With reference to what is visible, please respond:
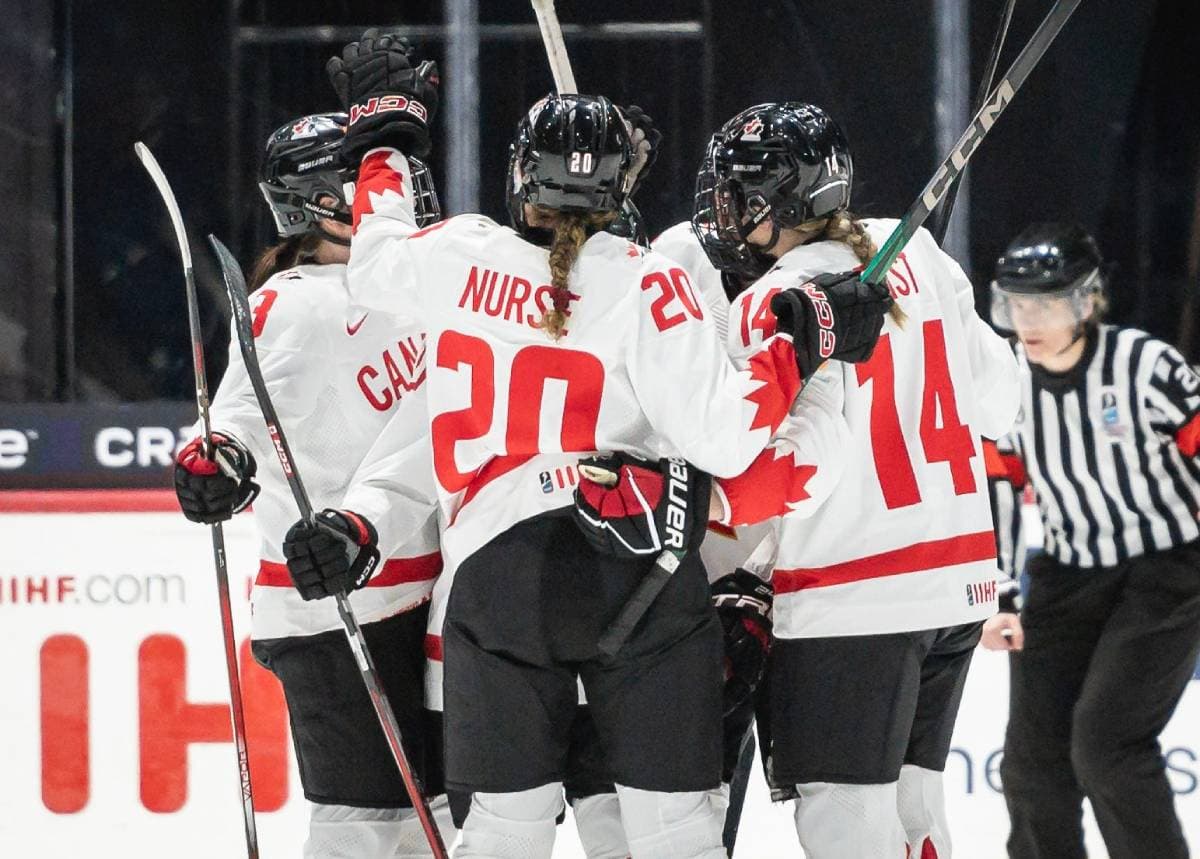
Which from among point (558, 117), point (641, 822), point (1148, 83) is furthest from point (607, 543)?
point (1148, 83)

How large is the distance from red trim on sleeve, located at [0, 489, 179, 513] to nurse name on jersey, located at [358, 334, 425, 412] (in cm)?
110

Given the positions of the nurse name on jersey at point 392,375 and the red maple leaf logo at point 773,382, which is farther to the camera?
the nurse name on jersey at point 392,375

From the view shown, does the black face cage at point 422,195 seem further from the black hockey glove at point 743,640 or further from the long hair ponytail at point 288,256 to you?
the black hockey glove at point 743,640

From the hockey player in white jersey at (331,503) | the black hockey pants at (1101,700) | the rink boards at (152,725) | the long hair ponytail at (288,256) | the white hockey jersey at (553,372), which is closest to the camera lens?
the white hockey jersey at (553,372)

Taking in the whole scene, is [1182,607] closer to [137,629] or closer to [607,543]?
[607,543]

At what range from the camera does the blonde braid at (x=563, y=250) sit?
1870 mm

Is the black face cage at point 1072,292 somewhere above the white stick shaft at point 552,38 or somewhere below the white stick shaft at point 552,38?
below

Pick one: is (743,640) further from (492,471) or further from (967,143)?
(967,143)

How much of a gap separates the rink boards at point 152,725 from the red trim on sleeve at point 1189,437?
0.56 metres

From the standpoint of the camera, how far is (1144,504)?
2.93 m

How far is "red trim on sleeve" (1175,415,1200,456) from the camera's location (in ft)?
9.41

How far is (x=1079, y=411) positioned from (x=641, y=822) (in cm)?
139

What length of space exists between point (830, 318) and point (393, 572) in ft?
2.47

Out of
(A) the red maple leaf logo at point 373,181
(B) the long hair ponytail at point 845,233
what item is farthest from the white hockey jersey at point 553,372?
(B) the long hair ponytail at point 845,233
